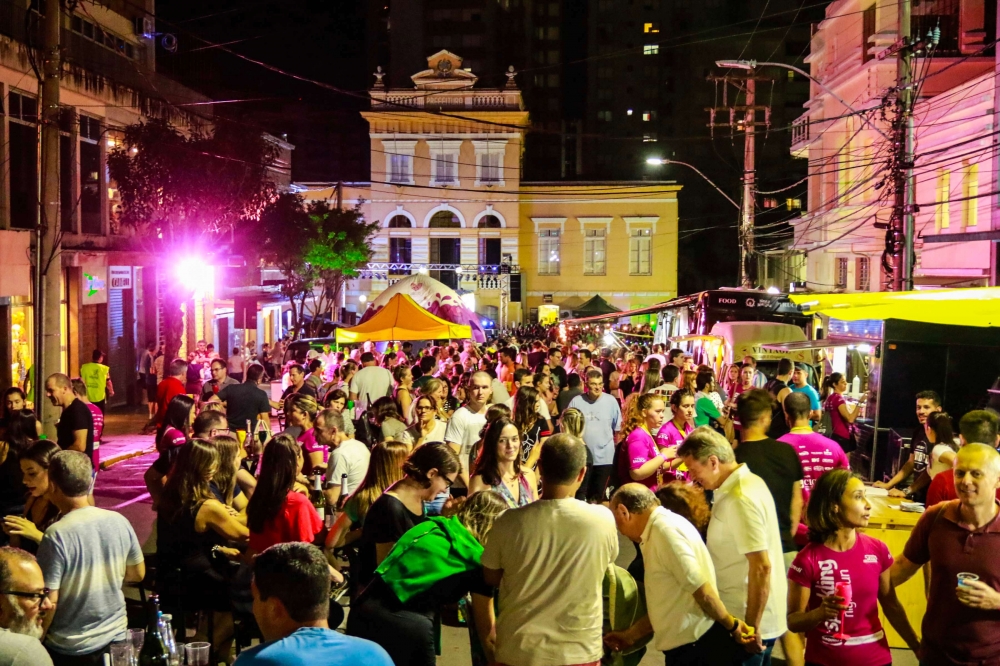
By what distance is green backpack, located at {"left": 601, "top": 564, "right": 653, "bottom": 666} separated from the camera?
452 cm

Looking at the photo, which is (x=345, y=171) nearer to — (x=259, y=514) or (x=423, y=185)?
(x=423, y=185)

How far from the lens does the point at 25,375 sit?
1927cm

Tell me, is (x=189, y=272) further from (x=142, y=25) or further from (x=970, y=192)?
(x=970, y=192)

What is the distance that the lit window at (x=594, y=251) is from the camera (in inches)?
2120

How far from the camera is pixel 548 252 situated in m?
53.9

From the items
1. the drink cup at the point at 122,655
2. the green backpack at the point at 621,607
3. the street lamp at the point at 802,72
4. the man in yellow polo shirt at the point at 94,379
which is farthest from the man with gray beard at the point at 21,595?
the street lamp at the point at 802,72

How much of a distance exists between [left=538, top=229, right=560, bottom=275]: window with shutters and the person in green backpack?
50021 millimetres

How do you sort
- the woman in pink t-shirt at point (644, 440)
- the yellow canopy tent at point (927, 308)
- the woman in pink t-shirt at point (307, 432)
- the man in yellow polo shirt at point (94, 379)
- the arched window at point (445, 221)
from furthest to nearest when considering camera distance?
the arched window at point (445, 221), the man in yellow polo shirt at point (94, 379), the yellow canopy tent at point (927, 308), the woman in pink t-shirt at point (307, 432), the woman in pink t-shirt at point (644, 440)

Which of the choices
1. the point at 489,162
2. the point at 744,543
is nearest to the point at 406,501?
the point at 744,543

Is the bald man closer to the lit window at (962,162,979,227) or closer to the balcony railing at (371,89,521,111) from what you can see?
the lit window at (962,162,979,227)

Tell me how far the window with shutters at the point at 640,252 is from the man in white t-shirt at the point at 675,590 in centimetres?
4967

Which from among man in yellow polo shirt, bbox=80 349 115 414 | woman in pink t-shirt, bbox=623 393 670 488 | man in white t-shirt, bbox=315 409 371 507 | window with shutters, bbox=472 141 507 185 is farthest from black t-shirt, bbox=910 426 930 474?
window with shutters, bbox=472 141 507 185

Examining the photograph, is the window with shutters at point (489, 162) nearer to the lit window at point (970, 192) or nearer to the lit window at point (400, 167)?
the lit window at point (400, 167)

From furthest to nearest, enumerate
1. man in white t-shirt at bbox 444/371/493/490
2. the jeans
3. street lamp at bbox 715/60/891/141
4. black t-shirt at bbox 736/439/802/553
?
street lamp at bbox 715/60/891/141
man in white t-shirt at bbox 444/371/493/490
black t-shirt at bbox 736/439/802/553
the jeans
